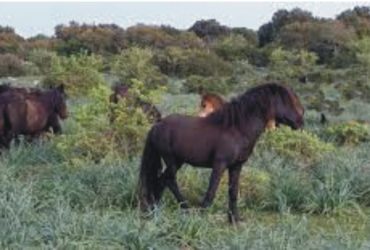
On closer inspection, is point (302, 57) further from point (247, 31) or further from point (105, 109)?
point (247, 31)

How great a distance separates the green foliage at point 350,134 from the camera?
15.1 m

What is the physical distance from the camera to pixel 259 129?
29.7 ft

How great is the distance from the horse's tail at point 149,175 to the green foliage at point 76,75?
13602 millimetres

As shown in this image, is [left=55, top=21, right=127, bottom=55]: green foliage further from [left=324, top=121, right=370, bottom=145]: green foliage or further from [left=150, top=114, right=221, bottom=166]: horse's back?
[left=150, top=114, right=221, bottom=166]: horse's back

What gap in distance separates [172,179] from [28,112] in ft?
18.4

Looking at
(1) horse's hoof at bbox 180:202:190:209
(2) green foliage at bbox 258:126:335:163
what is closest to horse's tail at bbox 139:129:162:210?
(1) horse's hoof at bbox 180:202:190:209

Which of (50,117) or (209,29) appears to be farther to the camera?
(209,29)

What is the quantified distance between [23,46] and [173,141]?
1641 inches

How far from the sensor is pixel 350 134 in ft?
50.0

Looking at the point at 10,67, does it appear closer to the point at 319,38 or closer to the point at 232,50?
the point at 232,50

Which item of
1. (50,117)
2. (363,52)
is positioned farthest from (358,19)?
(50,117)

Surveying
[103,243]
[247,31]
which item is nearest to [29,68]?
[247,31]

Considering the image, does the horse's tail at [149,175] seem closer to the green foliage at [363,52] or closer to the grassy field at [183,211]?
the grassy field at [183,211]

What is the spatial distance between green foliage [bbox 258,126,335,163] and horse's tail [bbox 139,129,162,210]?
3.45m
